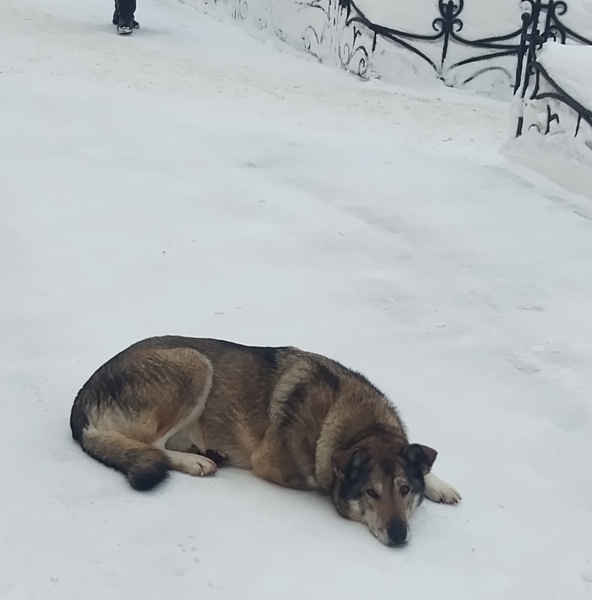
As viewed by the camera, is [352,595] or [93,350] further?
[93,350]

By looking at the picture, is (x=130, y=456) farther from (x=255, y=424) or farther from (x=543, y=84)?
(x=543, y=84)

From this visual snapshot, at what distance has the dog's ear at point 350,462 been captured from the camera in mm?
3994

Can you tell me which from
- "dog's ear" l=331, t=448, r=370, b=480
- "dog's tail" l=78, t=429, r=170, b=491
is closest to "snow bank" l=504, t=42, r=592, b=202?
"dog's ear" l=331, t=448, r=370, b=480

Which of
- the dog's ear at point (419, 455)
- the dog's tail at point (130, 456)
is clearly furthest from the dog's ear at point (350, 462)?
the dog's tail at point (130, 456)

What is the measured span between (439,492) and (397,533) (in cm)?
51

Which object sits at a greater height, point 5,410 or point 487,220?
point 487,220

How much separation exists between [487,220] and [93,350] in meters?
4.31

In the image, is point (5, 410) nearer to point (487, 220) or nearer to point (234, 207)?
point (234, 207)

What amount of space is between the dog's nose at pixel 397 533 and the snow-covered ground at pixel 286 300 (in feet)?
0.21

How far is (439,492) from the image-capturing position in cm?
423

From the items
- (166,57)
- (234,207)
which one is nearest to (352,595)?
(234,207)

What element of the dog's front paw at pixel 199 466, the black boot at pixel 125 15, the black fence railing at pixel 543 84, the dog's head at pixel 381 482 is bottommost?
the dog's front paw at pixel 199 466

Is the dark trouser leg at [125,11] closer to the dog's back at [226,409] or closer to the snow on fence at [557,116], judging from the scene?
the snow on fence at [557,116]

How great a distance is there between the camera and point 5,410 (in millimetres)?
4613
